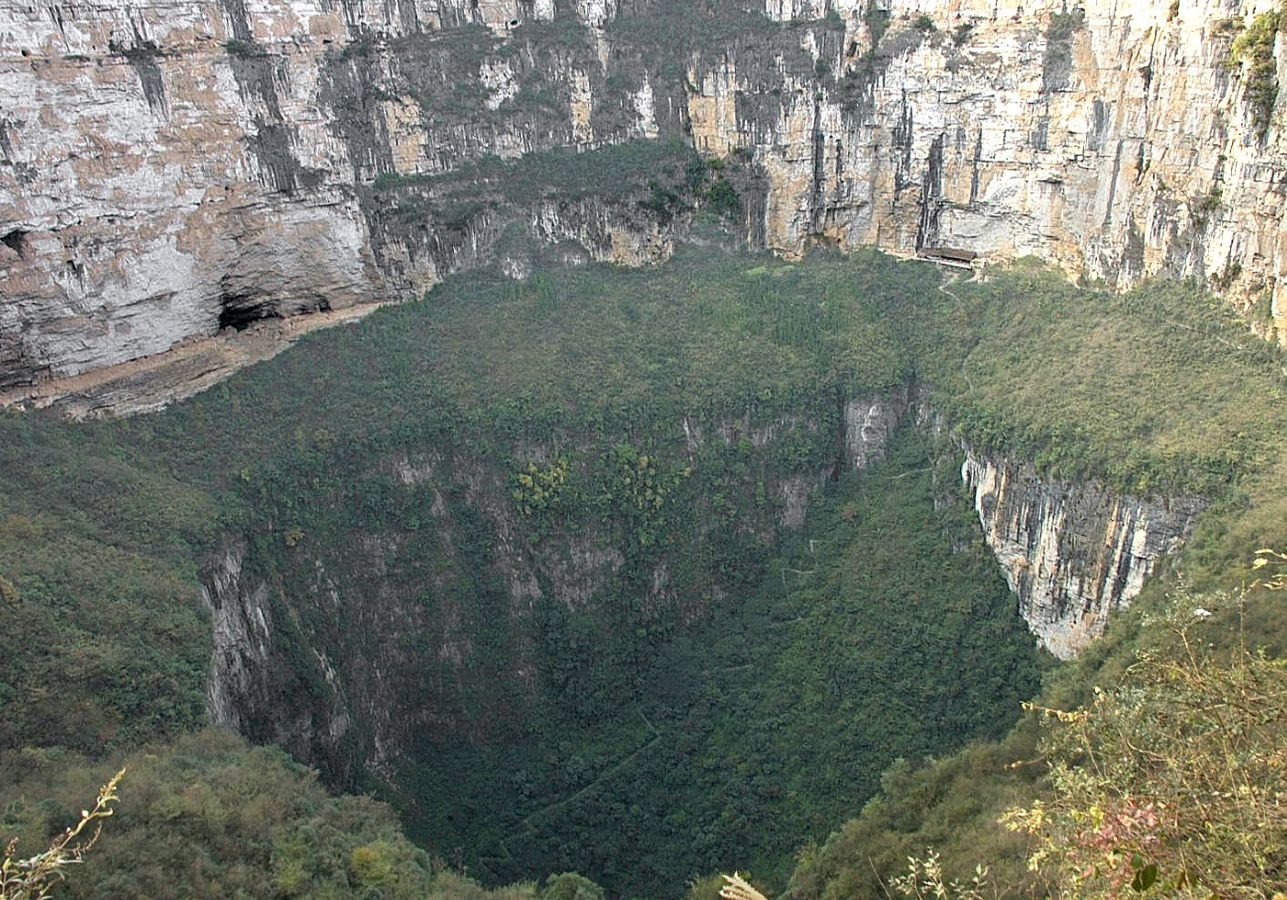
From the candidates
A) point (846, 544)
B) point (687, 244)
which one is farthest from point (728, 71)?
point (846, 544)

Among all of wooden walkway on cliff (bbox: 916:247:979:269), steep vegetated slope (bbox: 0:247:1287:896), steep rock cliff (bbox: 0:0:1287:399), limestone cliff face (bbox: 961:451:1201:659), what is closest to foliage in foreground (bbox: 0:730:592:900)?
→ steep vegetated slope (bbox: 0:247:1287:896)

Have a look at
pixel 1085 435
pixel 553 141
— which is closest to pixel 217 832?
pixel 1085 435

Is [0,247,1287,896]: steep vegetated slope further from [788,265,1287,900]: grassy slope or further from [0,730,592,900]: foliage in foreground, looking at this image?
[0,730,592,900]: foliage in foreground

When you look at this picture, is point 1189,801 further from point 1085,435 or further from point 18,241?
point 18,241

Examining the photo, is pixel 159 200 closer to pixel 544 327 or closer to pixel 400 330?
pixel 400 330

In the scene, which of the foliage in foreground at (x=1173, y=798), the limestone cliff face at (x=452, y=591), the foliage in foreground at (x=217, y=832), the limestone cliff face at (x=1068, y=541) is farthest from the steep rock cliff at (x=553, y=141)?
the foliage in foreground at (x=1173, y=798)
